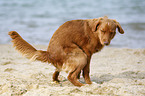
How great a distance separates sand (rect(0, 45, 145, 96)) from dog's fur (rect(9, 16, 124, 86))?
1.59ft

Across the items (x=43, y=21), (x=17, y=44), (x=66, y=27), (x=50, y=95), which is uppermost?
(x=43, y=21)

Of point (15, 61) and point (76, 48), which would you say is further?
point (15, 61)

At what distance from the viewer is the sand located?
3795 millimetres

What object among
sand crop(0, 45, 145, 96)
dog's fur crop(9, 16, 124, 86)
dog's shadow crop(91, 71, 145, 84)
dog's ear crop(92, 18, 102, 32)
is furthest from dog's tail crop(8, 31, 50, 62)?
dog's shadow crop(91, 71, 145, 84)

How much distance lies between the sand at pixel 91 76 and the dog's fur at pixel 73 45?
48 centimetres

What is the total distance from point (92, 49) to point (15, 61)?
3.19 metres

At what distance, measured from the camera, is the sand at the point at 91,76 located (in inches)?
149

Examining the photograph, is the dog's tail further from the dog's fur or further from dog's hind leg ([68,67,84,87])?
dog's hind leg ([68,67,84,87])

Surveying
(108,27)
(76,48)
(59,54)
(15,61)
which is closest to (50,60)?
(59,54)

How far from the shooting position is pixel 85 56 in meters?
4.41

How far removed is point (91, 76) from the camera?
561 cm

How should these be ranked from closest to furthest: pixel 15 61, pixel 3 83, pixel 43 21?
pixel 3 83 < pixel 15 61 < pixel 43 21

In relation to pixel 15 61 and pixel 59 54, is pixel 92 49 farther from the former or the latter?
pixel 15 61

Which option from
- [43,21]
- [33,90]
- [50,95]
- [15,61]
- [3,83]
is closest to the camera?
[50,95]
